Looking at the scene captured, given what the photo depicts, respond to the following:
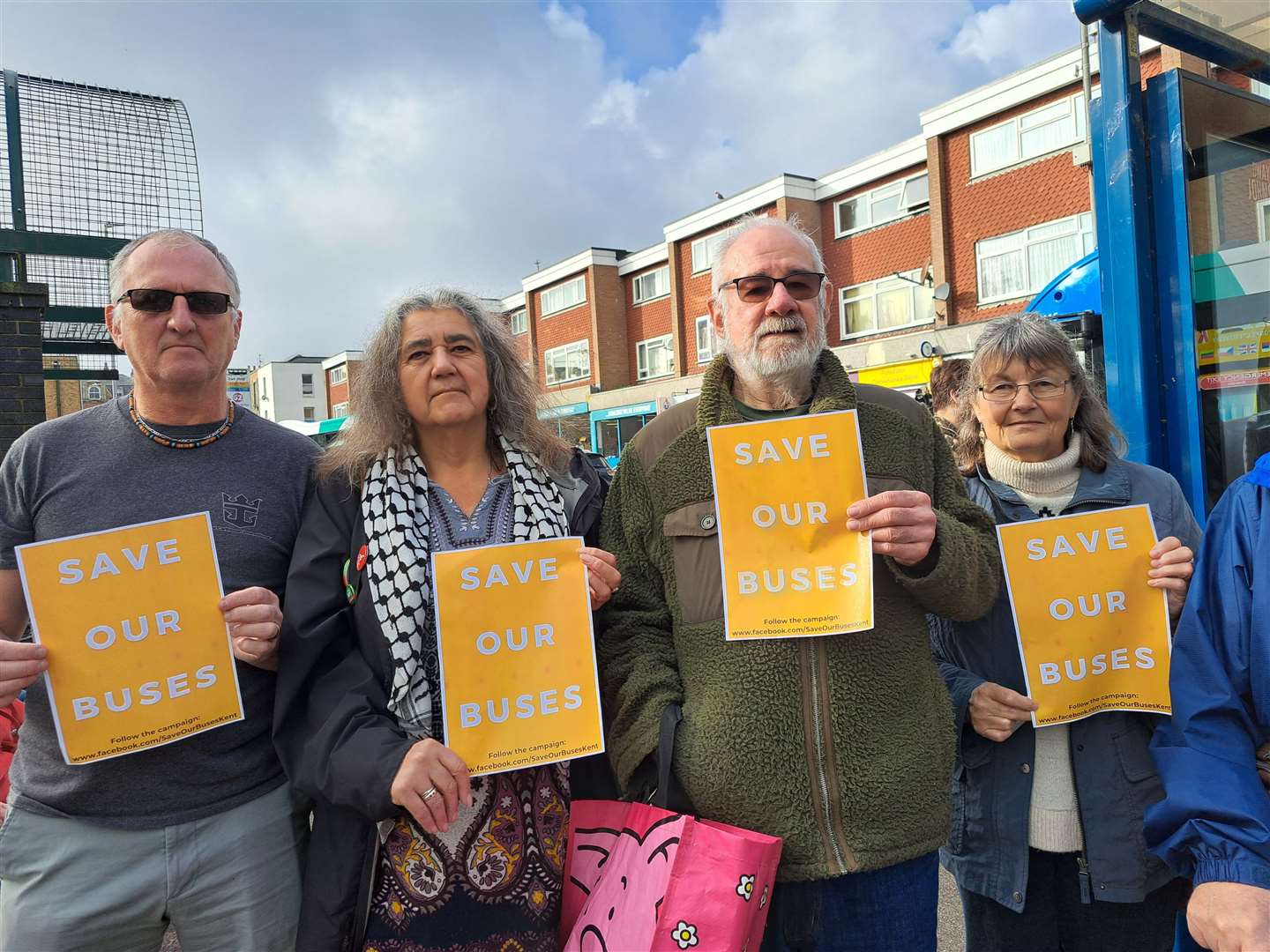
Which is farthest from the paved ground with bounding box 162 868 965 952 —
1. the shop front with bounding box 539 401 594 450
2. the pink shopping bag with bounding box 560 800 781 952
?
the shop front with bounding box 539 401 594 450

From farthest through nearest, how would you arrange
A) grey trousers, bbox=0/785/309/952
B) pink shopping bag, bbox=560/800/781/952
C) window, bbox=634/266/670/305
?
1. window, bbox=634/266/670/305
2. grey trousers, bbox=0/785/309/952
3. pink shopping bag, bbox=560/800/781/952

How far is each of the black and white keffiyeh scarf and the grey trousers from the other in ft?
1.76

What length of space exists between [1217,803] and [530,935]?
135 cm

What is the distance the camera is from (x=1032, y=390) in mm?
2236

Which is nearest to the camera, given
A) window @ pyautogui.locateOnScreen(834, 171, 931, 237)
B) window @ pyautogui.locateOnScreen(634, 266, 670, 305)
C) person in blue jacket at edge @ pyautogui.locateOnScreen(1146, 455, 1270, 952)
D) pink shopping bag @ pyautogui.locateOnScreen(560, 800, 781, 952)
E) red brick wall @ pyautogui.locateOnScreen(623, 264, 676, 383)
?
person in blue jacket at edge @ pyautogui.locateOnScreen(1146, 455, 1270, 952)

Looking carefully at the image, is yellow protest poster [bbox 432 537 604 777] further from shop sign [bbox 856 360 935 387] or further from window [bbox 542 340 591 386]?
window [bbox 542 340 591 386]

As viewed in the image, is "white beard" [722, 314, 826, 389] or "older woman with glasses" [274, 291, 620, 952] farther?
"white beard" [722, 314, 826, 389]

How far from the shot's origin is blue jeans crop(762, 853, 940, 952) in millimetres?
1751

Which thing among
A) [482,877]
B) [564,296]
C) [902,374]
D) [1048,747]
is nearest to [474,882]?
[482,877]

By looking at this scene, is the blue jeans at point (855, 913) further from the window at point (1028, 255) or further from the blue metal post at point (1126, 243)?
the window at point (1028, 255)

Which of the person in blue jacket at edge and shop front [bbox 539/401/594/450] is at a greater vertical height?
shop front [bbox 539/401/594/450]

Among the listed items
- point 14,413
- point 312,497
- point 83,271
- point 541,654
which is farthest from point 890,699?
point 83,271

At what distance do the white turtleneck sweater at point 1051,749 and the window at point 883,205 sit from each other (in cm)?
2048

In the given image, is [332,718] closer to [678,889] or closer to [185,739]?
[185,739]
